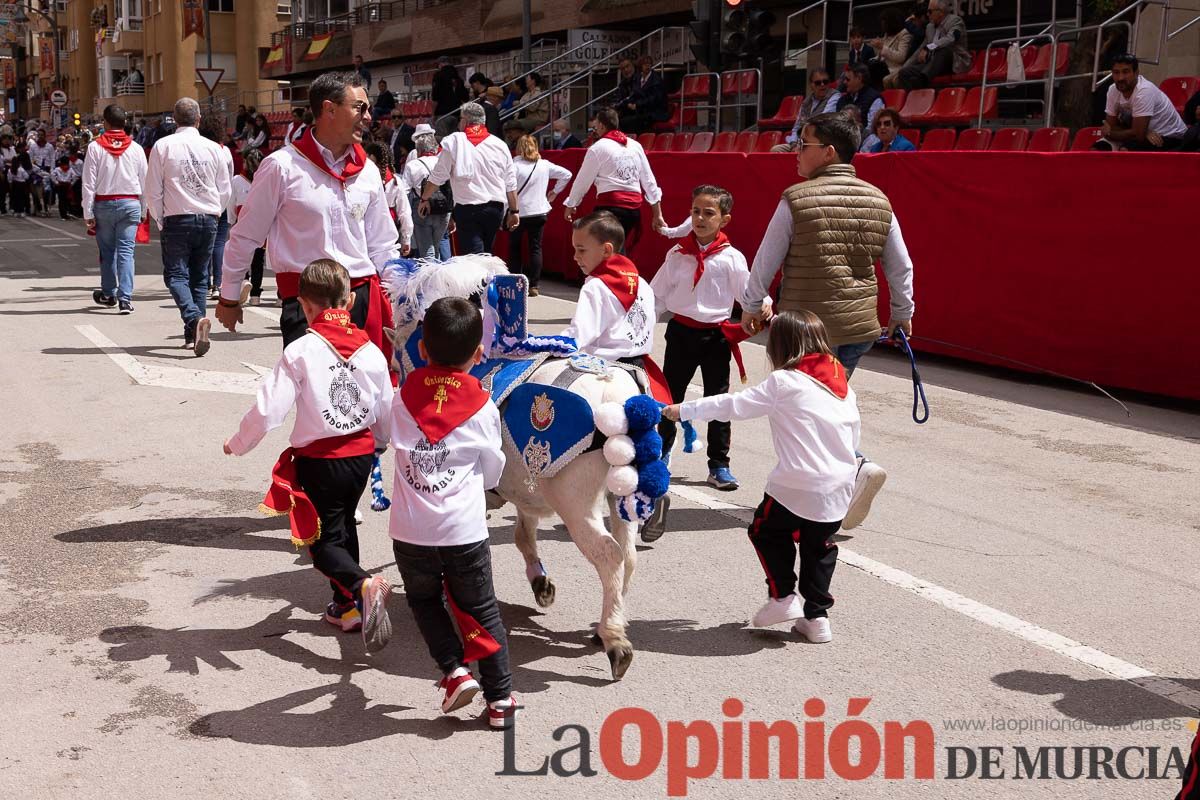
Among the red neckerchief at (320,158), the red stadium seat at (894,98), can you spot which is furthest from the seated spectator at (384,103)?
the red neckerchief at (320,158)

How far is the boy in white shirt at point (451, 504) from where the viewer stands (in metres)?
4.09

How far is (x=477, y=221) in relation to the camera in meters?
13.5

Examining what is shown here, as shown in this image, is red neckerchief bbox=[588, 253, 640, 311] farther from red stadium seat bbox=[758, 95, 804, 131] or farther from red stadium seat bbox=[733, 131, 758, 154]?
red stadium seat bbox=[758, 95, 804, 131]

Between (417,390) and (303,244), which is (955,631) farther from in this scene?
(303,244)

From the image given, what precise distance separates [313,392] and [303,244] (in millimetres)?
1726

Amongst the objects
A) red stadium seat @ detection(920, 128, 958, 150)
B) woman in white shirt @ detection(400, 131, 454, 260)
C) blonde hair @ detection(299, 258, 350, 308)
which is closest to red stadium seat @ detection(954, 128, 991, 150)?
red stadium seat @ detection(920, 128, 958, 150)

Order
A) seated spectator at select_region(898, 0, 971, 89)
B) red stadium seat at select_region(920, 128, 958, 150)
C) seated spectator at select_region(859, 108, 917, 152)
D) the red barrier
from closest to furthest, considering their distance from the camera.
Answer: the red barrier < seated spectator at select_region(859, 108, 917, 152) < red stadium seat at select_region(920, 128, 958, 150) < seated spectator at select_region(898, 0, 971, 89)

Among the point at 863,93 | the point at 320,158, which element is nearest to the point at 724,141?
the point at 863,93

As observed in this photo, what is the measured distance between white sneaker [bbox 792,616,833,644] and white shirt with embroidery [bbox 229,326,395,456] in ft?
5.90

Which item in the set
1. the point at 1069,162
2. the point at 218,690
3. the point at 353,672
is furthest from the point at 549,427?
the point at 1069,162

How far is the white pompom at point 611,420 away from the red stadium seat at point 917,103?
13.2 m

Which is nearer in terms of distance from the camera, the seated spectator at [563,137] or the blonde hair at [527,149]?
the blonde hair at [527,149]

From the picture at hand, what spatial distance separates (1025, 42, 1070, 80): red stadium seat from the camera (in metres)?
15.6

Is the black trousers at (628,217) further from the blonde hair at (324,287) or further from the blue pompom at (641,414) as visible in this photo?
the blue pompom at (641,414)
